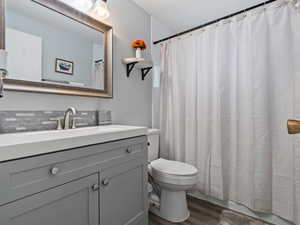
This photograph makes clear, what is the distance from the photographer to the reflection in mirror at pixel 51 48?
104cm

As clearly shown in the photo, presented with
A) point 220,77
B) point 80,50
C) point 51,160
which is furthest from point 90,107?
point 220,77

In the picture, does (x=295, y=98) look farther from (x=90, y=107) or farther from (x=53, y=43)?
(x=53, y=43)

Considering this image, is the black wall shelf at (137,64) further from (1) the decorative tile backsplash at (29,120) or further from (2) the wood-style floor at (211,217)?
(2) the wood-style floor at (211,217)

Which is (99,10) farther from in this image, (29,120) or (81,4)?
(29,120)

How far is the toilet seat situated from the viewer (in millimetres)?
1375

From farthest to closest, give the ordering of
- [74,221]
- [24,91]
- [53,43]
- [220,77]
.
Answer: [220,77] → [53,43] → [24,91] → [74,221]

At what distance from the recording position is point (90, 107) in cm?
146

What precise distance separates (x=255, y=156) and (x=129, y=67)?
5.02 feet

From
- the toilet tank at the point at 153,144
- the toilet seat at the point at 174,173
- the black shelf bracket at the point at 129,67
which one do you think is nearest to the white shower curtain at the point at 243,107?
the toilet tank at the point at 153,144

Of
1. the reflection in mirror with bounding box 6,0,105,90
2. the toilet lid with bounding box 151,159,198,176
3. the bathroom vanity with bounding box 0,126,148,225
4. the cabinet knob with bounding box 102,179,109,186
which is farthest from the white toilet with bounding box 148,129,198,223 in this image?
the reflection in mirror with bounding box 6,0,105,90

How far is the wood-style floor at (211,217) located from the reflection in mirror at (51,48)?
1.40 meters

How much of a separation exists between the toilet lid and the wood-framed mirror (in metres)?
0.85

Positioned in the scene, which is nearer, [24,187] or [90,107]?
[24,187]

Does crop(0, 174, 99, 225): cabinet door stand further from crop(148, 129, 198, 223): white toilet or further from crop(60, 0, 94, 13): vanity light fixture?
crop(60, 0, 94, 13): vanity light fixture
